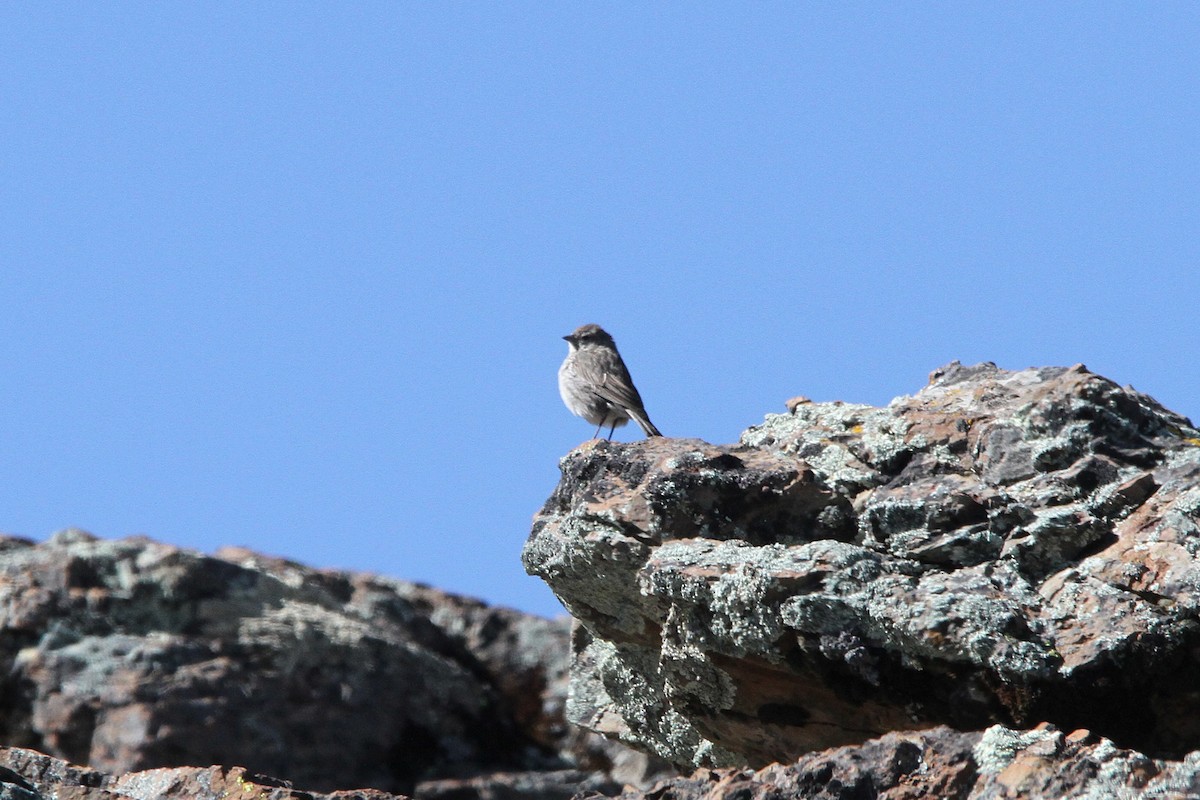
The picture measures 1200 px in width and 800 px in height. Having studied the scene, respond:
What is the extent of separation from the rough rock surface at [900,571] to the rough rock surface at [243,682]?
171 inches

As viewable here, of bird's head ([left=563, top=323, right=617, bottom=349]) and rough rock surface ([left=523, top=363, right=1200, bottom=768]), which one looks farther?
bird's head ([left=563, top=323, right=617, bottom=349])

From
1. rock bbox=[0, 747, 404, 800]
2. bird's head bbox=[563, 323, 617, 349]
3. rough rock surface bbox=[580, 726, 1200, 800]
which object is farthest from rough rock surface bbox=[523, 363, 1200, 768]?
bird's head bbox=[563, 323, 617, 349]

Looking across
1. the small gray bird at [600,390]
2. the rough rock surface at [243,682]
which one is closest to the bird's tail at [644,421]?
the small gray bird at [600,390]

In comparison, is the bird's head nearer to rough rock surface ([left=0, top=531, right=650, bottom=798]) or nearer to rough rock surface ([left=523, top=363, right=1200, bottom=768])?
rough rock surface ([left=0, top=531, right=650, bottom=798])

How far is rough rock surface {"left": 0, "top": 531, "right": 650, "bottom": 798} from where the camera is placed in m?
11.9

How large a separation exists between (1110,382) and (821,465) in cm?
169

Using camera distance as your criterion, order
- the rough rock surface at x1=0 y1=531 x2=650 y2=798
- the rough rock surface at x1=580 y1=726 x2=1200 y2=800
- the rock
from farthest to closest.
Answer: the rough rock surface at x1=0 y1=531 x2=650 y2=798
the rock
the rough rock surface at x1=580 y1=726 x2=1200 y2=800

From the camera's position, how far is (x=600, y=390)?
14.1 m

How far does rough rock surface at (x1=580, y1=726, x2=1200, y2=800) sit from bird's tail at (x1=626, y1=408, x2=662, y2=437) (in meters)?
7.93

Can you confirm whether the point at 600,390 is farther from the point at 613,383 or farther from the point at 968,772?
the point at 968,772

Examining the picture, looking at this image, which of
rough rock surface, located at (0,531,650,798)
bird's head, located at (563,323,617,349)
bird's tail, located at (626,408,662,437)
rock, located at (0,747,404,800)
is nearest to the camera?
rock, located at (0,747,404,800)

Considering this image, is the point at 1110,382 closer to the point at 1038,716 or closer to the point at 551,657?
the point at 1038,716

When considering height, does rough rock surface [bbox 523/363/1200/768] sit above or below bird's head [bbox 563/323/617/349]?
below

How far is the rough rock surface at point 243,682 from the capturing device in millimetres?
11859
